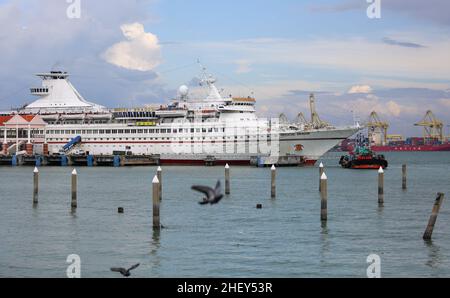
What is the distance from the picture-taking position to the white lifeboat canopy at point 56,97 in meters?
113

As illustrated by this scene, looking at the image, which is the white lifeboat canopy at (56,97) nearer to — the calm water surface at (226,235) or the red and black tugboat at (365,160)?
the red and black tugboat at (365,160)

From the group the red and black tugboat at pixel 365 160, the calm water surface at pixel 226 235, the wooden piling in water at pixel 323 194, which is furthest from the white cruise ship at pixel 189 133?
the wooden piling in water at pixel 323 194

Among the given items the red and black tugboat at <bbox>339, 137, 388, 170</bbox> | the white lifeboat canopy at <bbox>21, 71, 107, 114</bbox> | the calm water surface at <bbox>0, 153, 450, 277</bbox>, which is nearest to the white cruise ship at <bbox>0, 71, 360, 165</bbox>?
the white lifeboat canopy at <bbox>21, 71, 107, 114</bbox>

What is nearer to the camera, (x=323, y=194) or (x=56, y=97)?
(x=323, y=194)

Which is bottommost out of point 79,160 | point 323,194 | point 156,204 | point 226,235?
point 226,235

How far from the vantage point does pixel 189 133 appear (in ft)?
318

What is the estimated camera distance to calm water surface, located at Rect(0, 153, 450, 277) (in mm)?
25797

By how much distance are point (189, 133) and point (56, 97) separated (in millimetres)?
26621

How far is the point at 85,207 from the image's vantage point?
4331 centimetres

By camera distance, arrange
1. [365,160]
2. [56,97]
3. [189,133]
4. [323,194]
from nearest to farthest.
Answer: [323,194]
[365,160]
[189,133]
[56,97]

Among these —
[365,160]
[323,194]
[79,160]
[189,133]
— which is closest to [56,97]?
[79,160]

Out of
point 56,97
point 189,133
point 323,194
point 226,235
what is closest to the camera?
point 226,235

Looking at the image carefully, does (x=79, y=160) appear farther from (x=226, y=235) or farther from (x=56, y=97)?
(x=226, y=235)

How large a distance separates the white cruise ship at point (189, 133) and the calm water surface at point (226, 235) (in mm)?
38676
